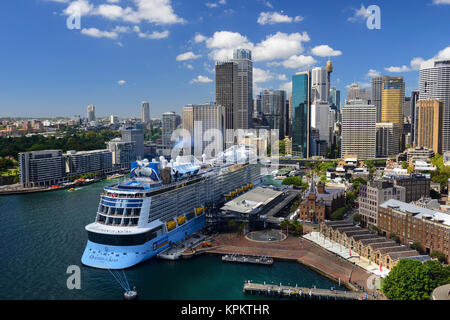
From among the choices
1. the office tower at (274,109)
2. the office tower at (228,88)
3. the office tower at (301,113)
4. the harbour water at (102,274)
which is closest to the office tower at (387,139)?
the office tower at (301,113)

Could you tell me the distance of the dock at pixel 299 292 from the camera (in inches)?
647

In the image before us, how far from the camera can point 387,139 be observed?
67688 mm

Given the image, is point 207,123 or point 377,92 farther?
point 377,92

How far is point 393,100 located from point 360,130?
18832mm

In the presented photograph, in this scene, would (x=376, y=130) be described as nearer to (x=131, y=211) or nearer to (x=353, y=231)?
(x=353, y=231)

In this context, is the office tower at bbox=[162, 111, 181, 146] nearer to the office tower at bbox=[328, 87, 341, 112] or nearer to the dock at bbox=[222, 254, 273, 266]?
the dock at bbox=[222, 254, 273, 266]

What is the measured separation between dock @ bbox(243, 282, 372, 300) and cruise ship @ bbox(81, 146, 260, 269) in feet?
21.2

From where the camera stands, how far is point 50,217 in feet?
100

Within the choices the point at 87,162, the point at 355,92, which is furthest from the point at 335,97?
the point at 87,162

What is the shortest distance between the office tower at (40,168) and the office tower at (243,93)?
36.8 m

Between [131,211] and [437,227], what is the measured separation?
16871 mm

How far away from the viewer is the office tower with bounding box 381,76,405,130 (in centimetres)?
7656

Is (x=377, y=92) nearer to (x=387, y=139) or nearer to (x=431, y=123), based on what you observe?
(x=387, y=139)
